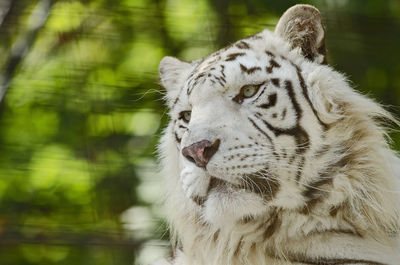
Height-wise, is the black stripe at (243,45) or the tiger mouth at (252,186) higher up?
the black stripe at (243,45)

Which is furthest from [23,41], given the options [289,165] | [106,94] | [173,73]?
[289,165]

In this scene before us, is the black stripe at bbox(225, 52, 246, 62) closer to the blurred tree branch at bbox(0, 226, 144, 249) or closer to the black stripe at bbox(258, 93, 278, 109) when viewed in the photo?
the black stripe at bbox(258, 93, 278, 109)

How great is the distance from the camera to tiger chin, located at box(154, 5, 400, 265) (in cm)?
174

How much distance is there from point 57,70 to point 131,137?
471mm

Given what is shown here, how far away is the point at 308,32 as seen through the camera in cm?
196

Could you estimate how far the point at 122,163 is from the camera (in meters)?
2.87

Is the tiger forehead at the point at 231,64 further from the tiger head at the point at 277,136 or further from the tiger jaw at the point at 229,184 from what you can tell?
the tiger jaw at the point at 229,184

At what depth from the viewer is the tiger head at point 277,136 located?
1738 mm

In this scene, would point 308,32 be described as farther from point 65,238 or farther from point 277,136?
point 65,238

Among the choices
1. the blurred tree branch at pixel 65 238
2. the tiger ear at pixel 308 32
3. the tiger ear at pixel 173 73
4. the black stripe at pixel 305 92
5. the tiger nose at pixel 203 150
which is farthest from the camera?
the blurred tree branch at pixel 65 238

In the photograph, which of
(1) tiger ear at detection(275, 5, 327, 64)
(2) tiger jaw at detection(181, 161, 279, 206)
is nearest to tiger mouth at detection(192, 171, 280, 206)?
(2) tiger jaw at detection(181, 161, 279, 206)

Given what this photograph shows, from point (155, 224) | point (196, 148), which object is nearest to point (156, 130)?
point (155, 224)

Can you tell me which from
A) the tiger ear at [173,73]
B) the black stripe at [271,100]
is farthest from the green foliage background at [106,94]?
the black stripe at [271,100]

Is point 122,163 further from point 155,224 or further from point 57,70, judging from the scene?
point 57,70
